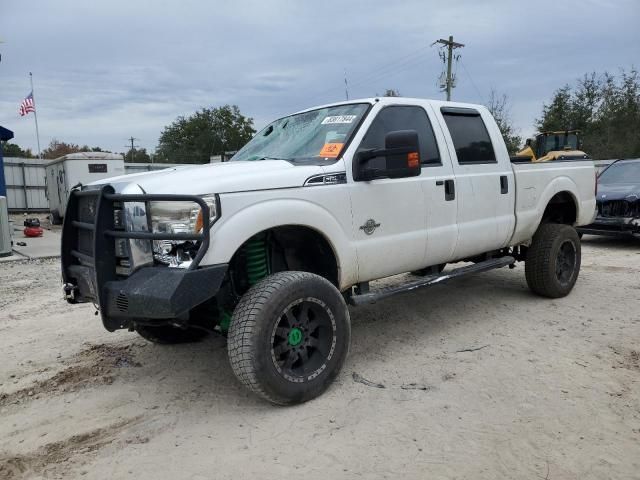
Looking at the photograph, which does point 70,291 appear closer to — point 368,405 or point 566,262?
point 368,405

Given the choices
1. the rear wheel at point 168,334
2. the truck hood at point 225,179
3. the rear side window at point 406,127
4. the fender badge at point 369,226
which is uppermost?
the rear side window at point 406,127

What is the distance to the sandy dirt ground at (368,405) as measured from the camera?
8.95ft

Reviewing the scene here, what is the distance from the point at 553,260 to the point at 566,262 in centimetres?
50

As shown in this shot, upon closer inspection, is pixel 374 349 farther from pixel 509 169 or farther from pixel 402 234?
pixel 509 169

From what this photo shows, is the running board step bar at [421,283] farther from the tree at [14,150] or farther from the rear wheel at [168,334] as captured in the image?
the tree at [14,150]

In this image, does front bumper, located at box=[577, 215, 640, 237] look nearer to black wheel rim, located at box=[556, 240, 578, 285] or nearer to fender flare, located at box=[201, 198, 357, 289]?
black wheel rim, located at box=[556, 240, 578, 285]

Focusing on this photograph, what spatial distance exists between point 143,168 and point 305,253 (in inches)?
758

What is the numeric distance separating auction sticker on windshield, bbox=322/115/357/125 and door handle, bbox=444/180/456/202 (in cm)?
102

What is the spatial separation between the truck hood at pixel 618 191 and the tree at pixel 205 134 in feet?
146

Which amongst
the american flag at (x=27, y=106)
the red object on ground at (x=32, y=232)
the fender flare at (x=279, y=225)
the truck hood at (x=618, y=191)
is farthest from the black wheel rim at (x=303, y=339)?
the american flag at (x=27, y=106)

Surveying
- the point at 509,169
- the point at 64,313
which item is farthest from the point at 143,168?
the point at 509,169

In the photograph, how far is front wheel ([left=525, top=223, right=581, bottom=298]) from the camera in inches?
221

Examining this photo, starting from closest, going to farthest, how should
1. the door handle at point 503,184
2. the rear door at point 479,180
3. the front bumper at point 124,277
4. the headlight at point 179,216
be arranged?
1. the front bumper at point 124,277
2. the headlight at point 179,216
3. the rear door at point 479,180
4. the door handle at point 503,184

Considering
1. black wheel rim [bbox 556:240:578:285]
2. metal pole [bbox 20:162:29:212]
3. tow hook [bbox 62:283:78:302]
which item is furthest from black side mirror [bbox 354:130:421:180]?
metal pole [bbox 20:162:29:212]
